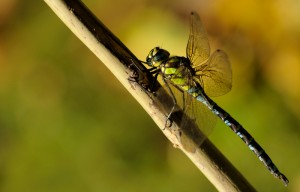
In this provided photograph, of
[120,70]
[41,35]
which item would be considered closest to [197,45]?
[120,70]

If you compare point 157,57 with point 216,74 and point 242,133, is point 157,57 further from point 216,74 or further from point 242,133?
point 242,133

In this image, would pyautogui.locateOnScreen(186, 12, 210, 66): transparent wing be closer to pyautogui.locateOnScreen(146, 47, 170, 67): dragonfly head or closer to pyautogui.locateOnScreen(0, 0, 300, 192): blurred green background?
pyautogui.locateOnScreen(146, 47, 170, 67): dragonfly head

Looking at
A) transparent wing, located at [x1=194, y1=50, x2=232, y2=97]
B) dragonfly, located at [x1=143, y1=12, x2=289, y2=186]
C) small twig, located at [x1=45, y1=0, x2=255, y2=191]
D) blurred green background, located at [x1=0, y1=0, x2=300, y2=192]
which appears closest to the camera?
small twig, located at [x1=45, y1=0, x2=255, y2=191]

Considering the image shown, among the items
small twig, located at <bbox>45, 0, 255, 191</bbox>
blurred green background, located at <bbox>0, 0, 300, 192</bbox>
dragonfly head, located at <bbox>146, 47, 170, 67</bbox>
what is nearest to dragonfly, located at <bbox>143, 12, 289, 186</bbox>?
dragonfly head, located at <bbox>146, 47, 170, 67</bbox>

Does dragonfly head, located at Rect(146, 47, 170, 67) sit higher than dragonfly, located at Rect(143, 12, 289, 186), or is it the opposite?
dragonfly head, located at Rect(146, 47, 170, 67)

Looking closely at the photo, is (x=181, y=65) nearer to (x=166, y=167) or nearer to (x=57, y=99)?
(x=166, y=167)

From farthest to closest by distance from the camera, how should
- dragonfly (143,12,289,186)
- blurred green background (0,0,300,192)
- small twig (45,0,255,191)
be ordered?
blurred green background (0,0,300,192), dragonfly (143,12,289,186), small twig (45,0,255,191)

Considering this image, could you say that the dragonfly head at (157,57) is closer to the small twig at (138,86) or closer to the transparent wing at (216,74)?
the transparent wing at (216,74)

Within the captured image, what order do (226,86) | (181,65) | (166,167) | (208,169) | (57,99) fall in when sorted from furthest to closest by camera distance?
(57,99)
(166,167)
(226,86)
(181,65)
(208,169)
